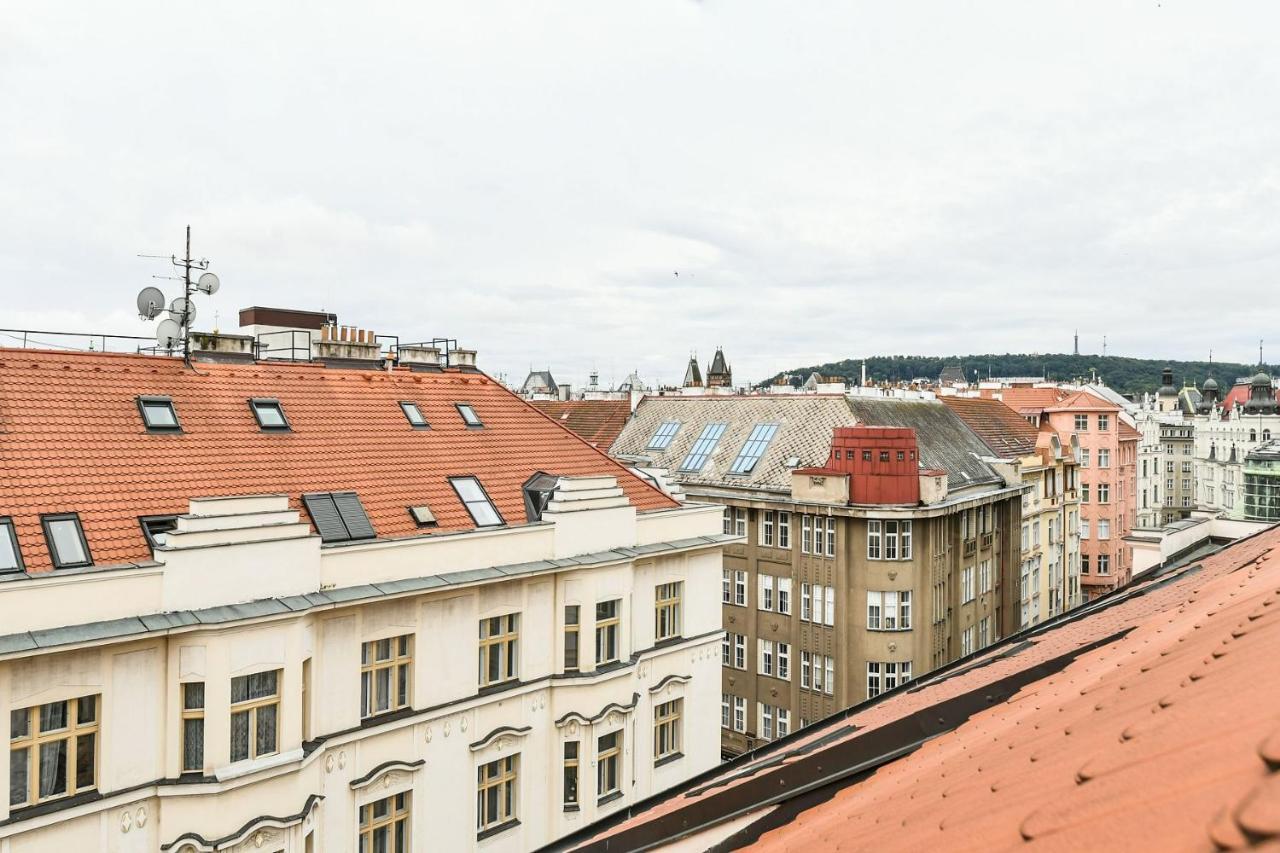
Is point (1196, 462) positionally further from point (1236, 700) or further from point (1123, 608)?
point (1236, 700)

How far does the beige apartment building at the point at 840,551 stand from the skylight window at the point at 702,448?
8 cm

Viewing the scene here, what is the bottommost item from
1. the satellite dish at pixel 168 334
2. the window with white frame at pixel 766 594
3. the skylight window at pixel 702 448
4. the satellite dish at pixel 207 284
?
A: the window with white frame at pixel 766 594

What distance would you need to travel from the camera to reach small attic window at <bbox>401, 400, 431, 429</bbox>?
25.0m

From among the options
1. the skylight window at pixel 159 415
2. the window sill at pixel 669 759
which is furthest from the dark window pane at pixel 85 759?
the window sill at pixel 669 759

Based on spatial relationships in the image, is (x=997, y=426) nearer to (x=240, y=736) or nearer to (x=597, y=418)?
(x=597, y=418)

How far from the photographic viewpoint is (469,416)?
2659 centimetres

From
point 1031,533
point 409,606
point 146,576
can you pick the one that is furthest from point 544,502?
point 1031,533

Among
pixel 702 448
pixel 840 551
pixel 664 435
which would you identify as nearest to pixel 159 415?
pixel 840 551

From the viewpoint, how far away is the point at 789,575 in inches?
1538

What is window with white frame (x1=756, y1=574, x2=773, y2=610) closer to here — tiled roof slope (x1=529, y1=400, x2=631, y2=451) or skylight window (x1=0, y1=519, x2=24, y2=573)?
tiled roof slope (x1=529, y1=400, x2=631, y2=451)

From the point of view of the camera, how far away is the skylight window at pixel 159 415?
19812mm

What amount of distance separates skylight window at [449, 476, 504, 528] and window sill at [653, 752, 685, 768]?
8.67 metres

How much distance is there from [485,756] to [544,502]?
21.7ft

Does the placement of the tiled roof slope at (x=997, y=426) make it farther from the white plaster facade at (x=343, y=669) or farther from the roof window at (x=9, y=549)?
the roof window at (x=9, y=549)
